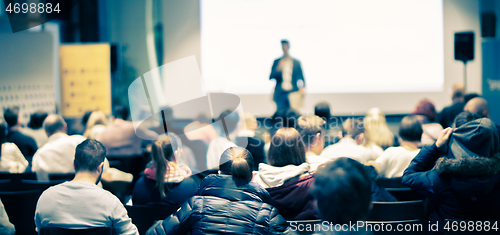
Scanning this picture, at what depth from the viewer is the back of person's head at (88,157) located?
201 cm

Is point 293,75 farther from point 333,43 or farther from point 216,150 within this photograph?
point 216,150

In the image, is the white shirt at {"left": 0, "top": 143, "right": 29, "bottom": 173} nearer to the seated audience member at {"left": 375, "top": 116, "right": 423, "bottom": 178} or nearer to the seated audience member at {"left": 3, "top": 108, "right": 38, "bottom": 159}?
the seated audience member at {"left": 3, "top": 108, "right": 38, "bottom": 159}

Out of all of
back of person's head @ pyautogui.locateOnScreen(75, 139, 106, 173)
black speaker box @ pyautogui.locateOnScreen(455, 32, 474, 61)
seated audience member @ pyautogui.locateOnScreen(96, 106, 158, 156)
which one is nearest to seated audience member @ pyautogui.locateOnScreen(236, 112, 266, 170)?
seated audience member @ pyautogui.locateOnScreen(96, 106, 158, 156)

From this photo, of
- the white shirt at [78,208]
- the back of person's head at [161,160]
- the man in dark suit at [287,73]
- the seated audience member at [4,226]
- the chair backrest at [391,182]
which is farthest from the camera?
the man in dark suit at [287,73]

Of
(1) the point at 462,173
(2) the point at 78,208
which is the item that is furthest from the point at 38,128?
(1) the point at 462,173

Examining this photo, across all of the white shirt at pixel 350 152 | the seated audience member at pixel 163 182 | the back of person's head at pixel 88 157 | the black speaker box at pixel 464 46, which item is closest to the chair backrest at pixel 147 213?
the seated audience member at pixel 163 182

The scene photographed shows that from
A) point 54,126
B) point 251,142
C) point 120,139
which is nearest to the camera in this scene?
point 251,142

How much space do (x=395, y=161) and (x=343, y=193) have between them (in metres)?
→ 1.78

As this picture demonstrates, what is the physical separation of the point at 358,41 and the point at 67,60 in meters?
5.91

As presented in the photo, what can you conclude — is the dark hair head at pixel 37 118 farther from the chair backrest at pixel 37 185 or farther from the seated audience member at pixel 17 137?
the chair backrest at pixel 37 185

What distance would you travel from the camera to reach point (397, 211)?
2.26 m

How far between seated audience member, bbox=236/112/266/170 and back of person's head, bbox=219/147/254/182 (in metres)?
1.36

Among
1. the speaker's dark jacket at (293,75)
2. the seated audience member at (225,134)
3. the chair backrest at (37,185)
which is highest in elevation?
the speaker's dark jacket at (293,75)

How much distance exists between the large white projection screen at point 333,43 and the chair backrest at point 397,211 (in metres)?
5.90
